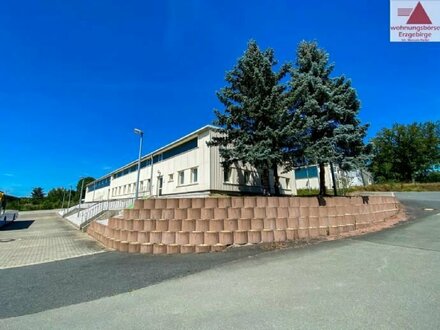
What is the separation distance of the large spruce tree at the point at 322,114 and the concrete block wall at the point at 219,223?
3579 mm

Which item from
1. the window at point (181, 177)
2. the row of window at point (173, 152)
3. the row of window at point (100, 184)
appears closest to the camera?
the row of window at point (173, 152)

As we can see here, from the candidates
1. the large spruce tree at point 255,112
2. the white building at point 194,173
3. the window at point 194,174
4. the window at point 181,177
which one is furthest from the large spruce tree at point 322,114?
the window at point 181,177

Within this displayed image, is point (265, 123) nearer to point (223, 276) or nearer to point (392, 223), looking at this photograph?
point (392, 223)

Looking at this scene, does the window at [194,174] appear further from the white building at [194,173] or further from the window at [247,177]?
the window at [247,177]

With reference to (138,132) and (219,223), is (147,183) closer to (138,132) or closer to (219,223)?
(138,132)

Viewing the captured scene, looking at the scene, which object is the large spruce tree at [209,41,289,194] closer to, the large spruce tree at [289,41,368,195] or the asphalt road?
the large spruce tree at [289,41,368,195]

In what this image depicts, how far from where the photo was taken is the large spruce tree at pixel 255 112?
11906mm

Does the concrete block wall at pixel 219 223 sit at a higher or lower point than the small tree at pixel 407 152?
lower

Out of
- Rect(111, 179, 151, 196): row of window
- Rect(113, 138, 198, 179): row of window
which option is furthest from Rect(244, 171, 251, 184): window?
Rect(111, 179, 151, 196): row of window

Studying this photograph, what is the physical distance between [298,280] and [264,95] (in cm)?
959

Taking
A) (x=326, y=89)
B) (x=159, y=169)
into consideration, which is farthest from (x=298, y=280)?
(x=159, y=169)

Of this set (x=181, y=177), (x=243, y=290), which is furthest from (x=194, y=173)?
(x=243, y=290)

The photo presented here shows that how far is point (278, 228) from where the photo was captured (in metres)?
9.15

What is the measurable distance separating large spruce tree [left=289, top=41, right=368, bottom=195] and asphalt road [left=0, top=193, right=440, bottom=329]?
19.0ft
